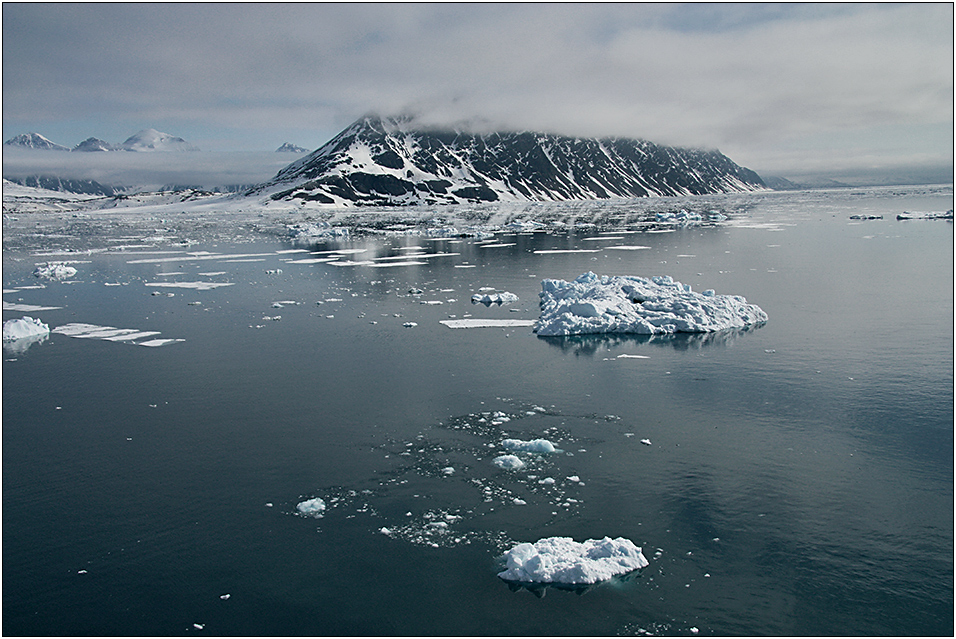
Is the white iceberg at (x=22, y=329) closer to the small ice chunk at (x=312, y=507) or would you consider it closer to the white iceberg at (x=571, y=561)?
the small ice chunk at (x=312, y=507)

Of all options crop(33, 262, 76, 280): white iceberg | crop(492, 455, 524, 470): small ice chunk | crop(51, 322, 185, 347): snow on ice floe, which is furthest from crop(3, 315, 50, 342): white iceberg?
crop(492, 455, 524, 470): small ice chunk

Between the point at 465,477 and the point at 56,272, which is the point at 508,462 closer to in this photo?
the point at 465,477

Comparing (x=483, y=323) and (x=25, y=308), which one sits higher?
(x=25, y=308)

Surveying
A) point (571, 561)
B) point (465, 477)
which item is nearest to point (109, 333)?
point (465, 477)

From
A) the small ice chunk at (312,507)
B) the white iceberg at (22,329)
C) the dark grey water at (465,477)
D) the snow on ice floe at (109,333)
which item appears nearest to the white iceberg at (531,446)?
the dark grey water at (465,477)

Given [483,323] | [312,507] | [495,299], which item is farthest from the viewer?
[495,299]
